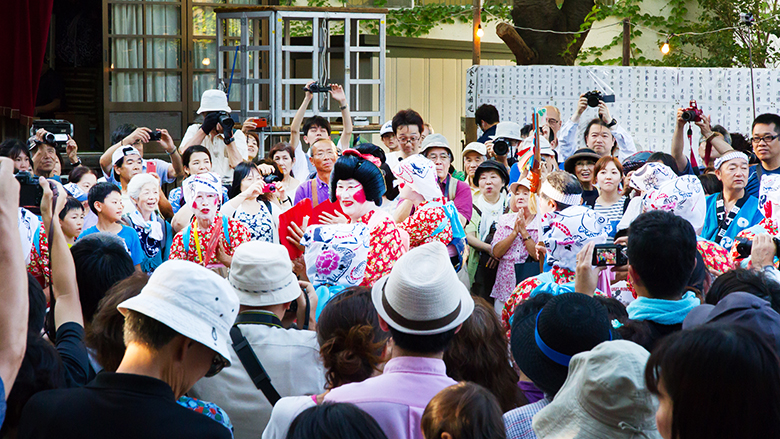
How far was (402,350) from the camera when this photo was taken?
72.8 inches

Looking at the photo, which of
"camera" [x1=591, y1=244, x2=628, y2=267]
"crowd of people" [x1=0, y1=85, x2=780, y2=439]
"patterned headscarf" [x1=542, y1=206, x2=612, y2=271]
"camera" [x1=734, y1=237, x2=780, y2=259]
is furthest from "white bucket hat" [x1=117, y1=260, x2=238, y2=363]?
"camera" [x1=734, y1=237, x2=780, y2=259]

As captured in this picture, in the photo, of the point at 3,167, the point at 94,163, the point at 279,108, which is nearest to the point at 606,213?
the point at 3,167

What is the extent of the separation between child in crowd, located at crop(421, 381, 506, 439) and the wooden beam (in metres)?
8.05

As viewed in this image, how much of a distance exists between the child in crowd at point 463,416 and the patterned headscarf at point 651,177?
8.72ft

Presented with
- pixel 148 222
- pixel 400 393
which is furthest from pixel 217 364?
pixel 148 222

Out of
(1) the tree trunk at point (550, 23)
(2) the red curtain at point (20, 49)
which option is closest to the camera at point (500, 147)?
(2) the red curtain at point (20, 49)

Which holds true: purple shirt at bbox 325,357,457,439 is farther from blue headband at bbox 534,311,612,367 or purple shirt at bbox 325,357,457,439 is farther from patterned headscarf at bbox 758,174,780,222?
patterned headscarf at bbox 758,174,780,222

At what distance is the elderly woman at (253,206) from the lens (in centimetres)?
372

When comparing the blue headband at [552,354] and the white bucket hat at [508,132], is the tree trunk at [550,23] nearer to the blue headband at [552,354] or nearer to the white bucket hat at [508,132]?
the white bucket hat at [508,132]

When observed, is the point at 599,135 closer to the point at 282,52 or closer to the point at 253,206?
the point at 253,206

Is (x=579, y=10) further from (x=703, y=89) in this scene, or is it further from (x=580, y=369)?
(x=580, y=369)

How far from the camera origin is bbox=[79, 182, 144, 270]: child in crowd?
387cm

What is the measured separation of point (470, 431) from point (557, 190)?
2299 millimetres

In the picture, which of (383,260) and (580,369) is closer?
(580,369)
